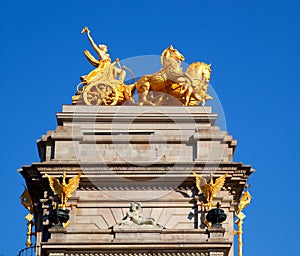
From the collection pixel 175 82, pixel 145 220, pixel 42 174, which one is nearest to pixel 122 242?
pixel 145 220

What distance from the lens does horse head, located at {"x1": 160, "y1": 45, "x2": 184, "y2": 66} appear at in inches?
2584

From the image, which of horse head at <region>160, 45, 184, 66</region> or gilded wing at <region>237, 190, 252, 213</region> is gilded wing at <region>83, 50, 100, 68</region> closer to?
horse head at <region>160, 45, 184, 66</region>

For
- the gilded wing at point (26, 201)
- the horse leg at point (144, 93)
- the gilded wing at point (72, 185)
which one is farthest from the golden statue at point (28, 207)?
the horse leg at point (144, 93)

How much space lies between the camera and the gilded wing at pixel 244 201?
63906mm

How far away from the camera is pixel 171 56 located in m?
65.9

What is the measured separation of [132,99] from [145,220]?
8.14 metres

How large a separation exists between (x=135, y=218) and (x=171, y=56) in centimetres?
1054

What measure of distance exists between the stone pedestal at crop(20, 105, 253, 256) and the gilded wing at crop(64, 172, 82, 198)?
0.46m

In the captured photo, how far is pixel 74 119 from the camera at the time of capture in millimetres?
63281

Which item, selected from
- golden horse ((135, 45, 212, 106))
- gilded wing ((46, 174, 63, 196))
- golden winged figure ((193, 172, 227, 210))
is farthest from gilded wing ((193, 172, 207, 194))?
gilded wing ((46, 174, 63, 196))

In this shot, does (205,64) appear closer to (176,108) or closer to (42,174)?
(176,108)

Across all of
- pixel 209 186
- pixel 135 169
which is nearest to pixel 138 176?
pixel 135 169

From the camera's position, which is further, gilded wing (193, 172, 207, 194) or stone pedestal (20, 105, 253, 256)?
gilded wing (193, 172, 207, 194)

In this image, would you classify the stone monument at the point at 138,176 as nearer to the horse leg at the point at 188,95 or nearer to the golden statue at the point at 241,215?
the horse leg at the point at 188,95
